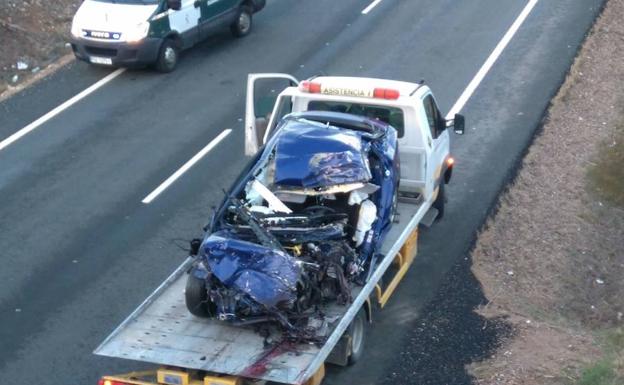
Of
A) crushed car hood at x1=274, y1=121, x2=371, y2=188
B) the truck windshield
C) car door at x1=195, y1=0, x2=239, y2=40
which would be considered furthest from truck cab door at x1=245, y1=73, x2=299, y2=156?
car door at x1=195, y1=0, x2=239, y2=40

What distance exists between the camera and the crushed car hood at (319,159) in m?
11.1

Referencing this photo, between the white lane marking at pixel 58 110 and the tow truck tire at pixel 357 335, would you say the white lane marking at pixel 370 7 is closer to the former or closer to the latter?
the white lane marking at pixel 58 110

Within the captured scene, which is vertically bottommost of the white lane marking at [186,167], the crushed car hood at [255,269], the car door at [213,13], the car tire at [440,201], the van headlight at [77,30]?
the white lane marking at [186,167]

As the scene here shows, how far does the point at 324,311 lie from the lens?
34.3 feet

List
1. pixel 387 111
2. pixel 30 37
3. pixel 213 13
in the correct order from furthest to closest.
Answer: pixel 30 37 → pixel 213 13 → pixel 387 111

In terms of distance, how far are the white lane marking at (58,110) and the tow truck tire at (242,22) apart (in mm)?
2718

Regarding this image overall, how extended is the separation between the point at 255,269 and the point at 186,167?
6.71 meters

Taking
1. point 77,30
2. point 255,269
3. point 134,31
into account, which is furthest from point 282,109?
point 77,30

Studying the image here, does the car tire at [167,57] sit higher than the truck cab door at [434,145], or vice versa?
the truck cab door at [434,145]

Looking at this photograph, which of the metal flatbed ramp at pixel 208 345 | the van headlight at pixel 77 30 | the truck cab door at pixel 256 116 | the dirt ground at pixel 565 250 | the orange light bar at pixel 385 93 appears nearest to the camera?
the metal flatbed ramp at pixel 208 345

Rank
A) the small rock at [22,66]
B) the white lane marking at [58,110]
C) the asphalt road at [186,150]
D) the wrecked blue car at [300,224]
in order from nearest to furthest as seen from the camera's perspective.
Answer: the wrecked blue car at [300,224] → the asphalt road at [186,150] → the white lane marking at [58,110] → the small rock at [22,66]

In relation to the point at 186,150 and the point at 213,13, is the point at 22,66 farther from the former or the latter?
the point at 186,150

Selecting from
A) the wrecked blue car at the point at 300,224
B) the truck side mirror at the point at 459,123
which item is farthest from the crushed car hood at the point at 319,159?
the truck side mirror at the point at 459,123

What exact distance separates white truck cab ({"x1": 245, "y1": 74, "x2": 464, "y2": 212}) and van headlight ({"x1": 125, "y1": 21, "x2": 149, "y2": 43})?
674 centimetres
